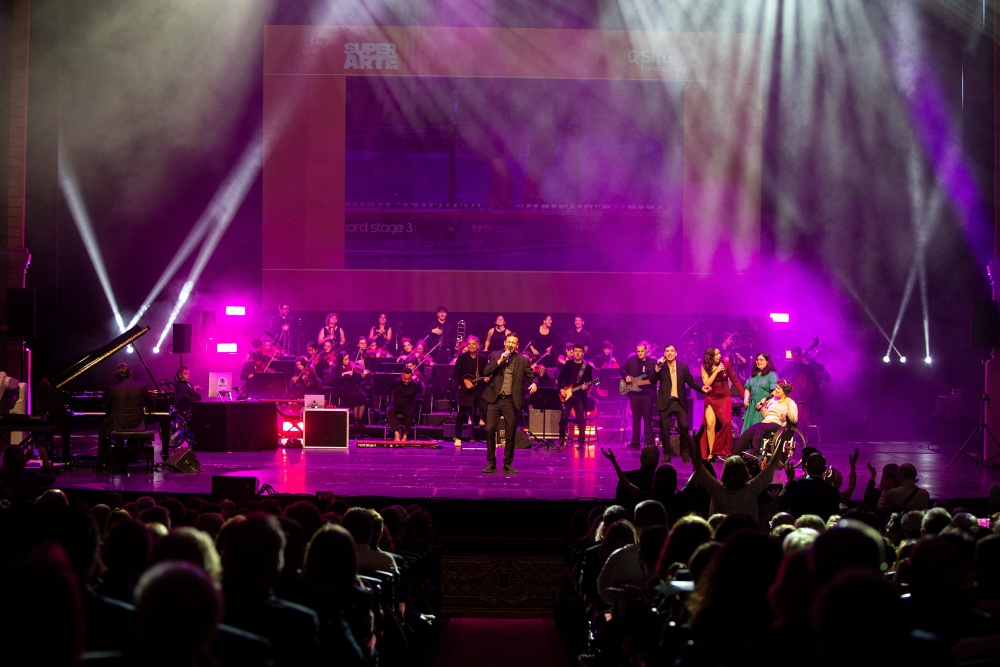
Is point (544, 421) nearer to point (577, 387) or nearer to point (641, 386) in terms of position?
point (577, 387)

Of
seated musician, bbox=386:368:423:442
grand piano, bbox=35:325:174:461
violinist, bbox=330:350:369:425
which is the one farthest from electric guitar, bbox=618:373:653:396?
grand piano, bbox=35:325:174:461

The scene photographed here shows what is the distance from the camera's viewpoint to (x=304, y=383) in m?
15.2

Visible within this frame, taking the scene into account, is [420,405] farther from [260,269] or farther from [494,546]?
[494,546]

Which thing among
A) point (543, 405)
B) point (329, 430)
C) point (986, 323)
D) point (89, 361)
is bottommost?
point (329, 430)

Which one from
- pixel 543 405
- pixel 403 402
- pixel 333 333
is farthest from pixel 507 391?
pixel 333 333

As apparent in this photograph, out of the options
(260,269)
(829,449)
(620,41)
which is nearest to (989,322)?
(829,449)

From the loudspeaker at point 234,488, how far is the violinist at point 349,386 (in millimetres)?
6752

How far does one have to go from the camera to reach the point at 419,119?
1647 cm

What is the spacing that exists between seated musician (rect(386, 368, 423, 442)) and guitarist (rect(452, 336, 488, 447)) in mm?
682

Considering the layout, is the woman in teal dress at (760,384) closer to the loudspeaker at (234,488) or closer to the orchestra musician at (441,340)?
the orchestra musician at (441,340)

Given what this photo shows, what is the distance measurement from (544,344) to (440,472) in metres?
5.06

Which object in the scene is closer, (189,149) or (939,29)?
(939,29)

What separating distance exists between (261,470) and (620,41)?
30.0 ft

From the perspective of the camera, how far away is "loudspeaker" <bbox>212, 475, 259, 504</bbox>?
805 cm
